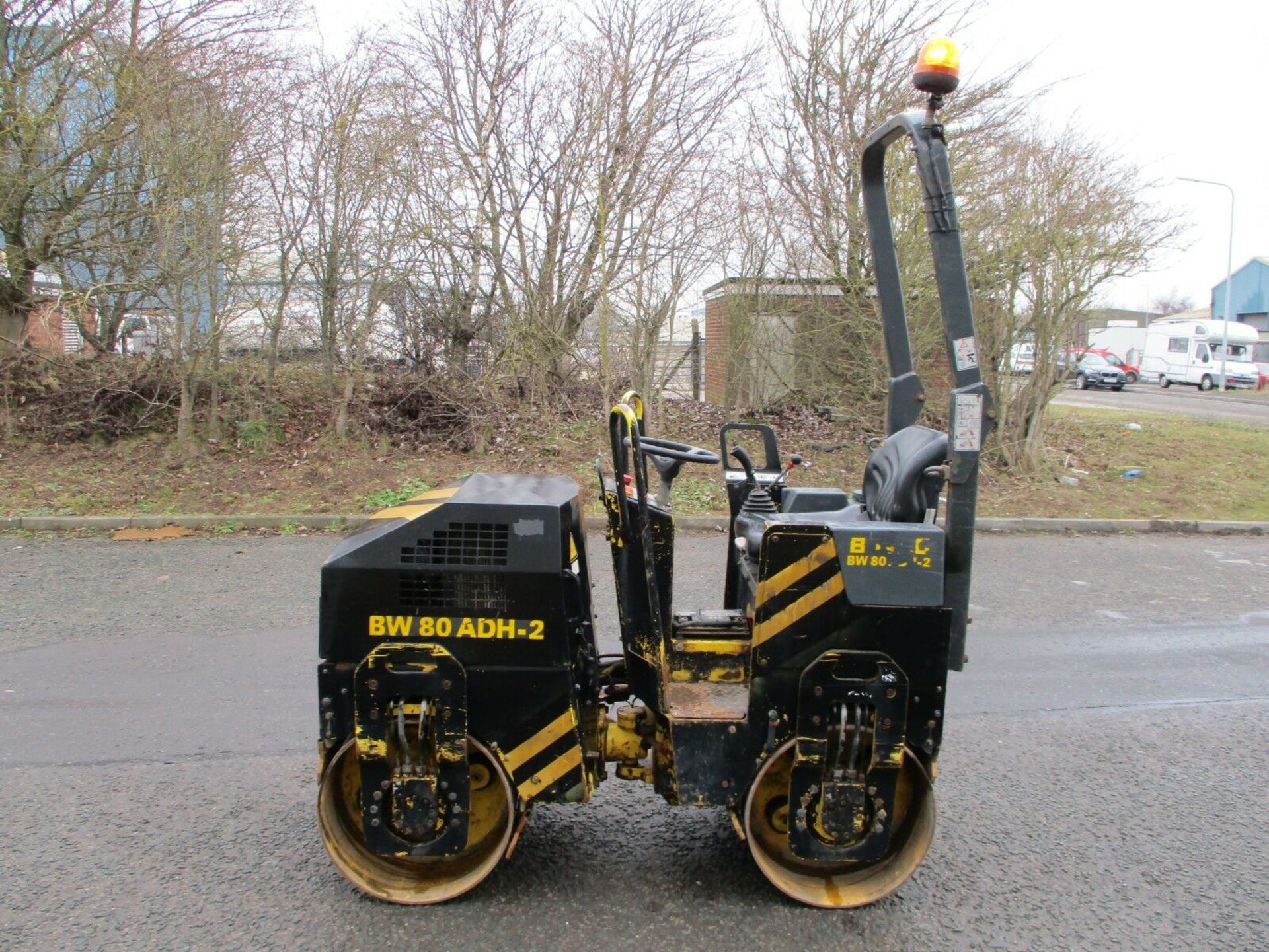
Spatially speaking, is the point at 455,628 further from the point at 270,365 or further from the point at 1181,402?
the point at 1181,402

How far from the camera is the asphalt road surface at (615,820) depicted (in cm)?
285

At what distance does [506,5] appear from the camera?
11.9 m

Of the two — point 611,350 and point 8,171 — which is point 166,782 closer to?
point 611,350

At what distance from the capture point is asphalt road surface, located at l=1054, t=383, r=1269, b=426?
20906mm

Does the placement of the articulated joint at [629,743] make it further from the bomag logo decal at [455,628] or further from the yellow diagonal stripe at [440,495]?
the yellow diagonal stripe at [440,495]

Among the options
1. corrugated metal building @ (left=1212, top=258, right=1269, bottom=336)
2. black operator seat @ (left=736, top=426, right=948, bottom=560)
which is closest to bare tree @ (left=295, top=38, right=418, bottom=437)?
black operator seat @ (left=736, top=426, right=948, bottom=560)

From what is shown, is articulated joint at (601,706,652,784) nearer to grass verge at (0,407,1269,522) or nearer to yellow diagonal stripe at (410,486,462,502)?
yellow diagonal stripe at (410,486,462,502)

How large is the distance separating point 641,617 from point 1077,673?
334cm

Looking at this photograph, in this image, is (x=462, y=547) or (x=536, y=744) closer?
(x=462, y=547)

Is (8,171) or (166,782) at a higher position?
(8,171)

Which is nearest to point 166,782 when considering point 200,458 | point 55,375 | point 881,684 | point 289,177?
point 881,684

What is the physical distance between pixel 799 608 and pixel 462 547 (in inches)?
40.5

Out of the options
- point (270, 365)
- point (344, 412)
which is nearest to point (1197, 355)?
point (344, 412)

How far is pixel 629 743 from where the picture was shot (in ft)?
10.3
